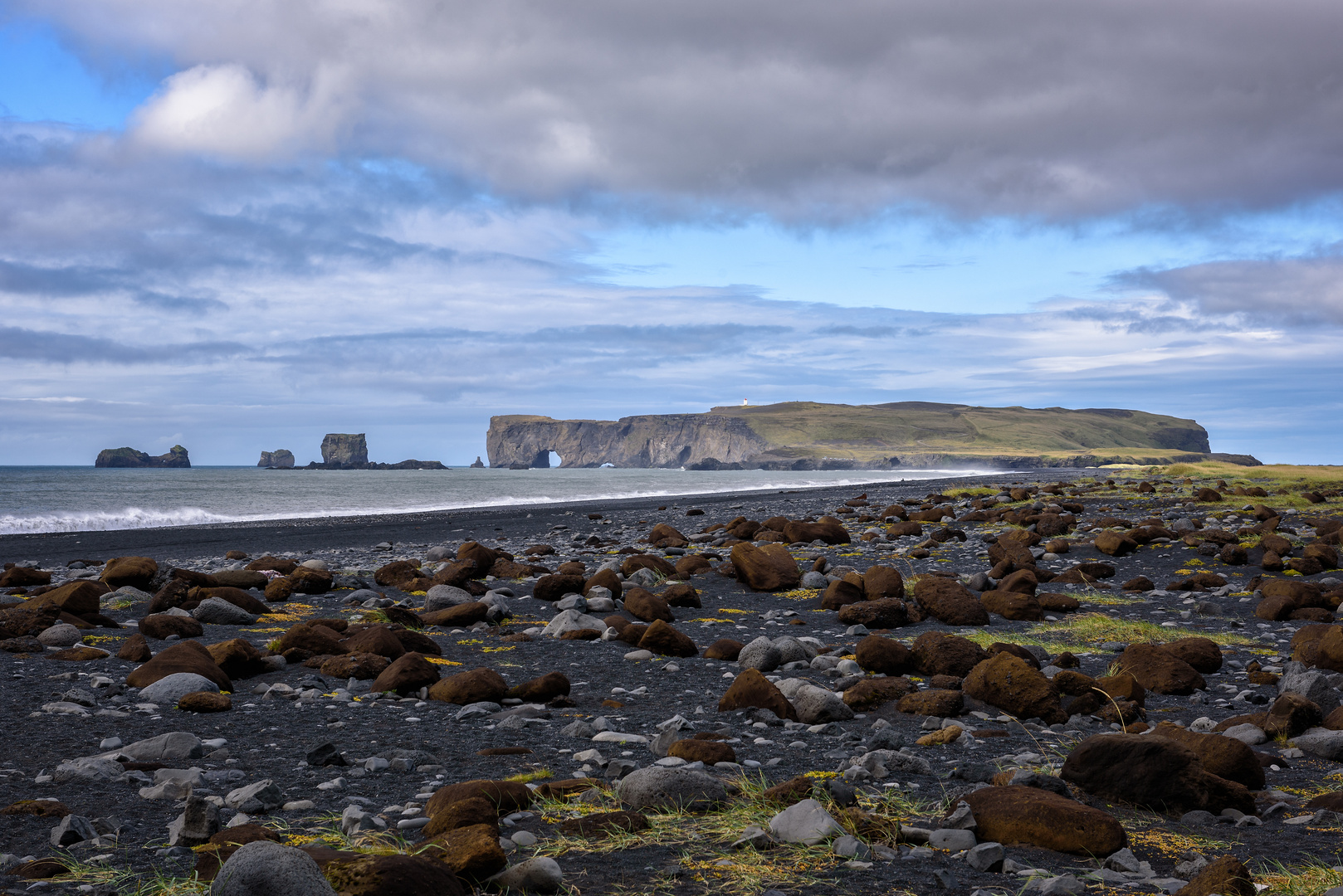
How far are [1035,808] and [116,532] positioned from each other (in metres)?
29.3

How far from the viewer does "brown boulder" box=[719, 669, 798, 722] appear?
562 cm

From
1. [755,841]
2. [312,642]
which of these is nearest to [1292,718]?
[755,841]

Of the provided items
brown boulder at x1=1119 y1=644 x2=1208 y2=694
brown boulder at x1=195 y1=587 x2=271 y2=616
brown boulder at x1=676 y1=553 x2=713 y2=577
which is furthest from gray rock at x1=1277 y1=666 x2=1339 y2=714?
brown boulder at x1=195 y1=587 x2=271 y2=616

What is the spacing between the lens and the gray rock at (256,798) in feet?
12.5

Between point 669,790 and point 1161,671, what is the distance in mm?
4571

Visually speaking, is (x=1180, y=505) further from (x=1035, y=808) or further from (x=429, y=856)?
(x=429, y=856)

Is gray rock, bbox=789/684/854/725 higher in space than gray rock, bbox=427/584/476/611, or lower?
lower

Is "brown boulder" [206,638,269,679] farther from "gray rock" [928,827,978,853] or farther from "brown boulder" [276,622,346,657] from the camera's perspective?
"gray rock" [928,827,978,853]

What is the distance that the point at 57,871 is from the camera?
305cm

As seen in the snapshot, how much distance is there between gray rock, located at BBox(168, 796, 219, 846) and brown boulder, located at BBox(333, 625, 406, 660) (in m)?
3.48

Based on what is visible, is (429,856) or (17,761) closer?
(429,856)

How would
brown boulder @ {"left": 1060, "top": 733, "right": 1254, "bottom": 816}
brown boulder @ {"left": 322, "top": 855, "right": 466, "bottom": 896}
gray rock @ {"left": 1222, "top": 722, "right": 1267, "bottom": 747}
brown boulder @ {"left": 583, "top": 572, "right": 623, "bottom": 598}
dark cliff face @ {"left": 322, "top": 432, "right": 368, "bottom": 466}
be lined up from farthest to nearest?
dark cliff face @ {"left": 322, "top": 432, "right": 368, "bottom": 466}, brown boulder @ {"left": 583, "top": 572, "right": 623, "bottom": 598}, gray rock @ {"left": 1222, "top": 722, "right": 1267, "bottom": 747}, brown boulder @ {"left": 1060, "top": 733, "right": 1254, "bottom": 816}, brown boulder @ {"left": 322, "top": 855, "right": 466, "bottom": 896}

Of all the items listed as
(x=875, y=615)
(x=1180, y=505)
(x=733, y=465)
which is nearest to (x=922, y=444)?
(x=733, y=465)

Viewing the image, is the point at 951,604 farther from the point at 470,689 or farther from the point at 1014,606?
the point at 470,689
